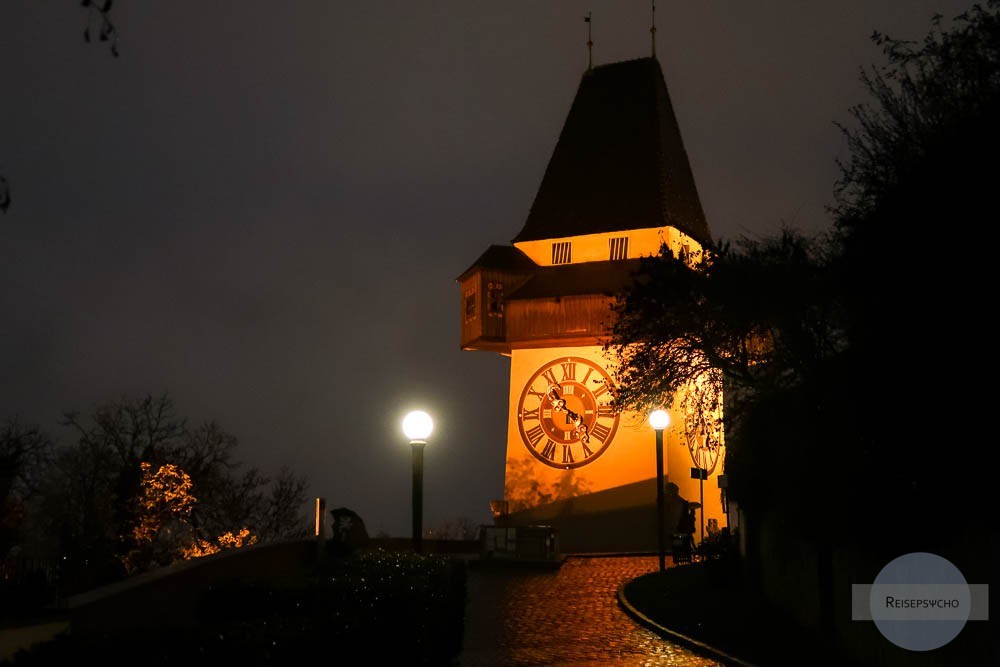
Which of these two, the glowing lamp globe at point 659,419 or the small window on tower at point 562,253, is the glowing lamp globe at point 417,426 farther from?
the small window on tower at point 562,253

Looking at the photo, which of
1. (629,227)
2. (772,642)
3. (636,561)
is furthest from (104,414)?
(772,642)

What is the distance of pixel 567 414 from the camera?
132ft

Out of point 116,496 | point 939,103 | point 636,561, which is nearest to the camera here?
point 939,103

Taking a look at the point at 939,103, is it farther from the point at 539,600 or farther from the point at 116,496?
the point at 116,496

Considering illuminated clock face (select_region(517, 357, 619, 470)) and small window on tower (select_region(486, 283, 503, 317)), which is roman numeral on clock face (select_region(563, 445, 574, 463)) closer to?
illuminated clock face (select_region(517, 357, 619, 470))

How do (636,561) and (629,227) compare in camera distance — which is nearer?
(636,561)

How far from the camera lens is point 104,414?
1982 inches

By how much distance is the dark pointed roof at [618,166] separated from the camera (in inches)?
1626

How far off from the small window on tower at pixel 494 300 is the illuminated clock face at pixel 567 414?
2494mm

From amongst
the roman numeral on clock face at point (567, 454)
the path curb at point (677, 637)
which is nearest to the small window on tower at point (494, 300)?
the roman numeral on clock face at point (567, 454)

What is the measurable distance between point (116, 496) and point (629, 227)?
766 inches

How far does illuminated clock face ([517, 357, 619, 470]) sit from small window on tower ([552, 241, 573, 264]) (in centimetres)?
344

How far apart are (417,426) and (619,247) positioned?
967 inches

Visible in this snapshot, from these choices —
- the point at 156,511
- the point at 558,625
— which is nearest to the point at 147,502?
Answer: the point at 156,511
